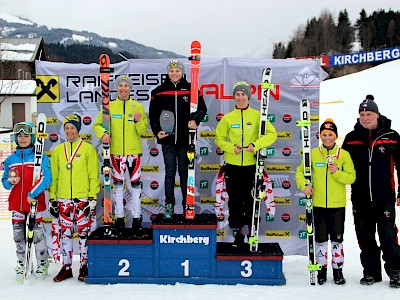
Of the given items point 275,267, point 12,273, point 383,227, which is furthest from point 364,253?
point 12,273

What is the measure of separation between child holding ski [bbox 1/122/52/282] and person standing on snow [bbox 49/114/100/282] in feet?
0.47

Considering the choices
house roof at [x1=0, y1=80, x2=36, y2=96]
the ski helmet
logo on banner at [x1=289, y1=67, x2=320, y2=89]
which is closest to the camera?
the ski helmet

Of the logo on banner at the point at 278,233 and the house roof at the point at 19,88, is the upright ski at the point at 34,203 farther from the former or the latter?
the house roof at the point at 19,88

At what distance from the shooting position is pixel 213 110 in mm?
6133

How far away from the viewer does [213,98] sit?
6.12m

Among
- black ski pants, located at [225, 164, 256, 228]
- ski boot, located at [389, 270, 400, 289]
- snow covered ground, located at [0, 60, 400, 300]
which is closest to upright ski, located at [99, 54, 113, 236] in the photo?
snow covered ground, located at [0, 60, 400, 300]

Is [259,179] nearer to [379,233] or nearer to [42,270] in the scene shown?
[379,233]

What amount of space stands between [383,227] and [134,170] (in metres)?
2.82

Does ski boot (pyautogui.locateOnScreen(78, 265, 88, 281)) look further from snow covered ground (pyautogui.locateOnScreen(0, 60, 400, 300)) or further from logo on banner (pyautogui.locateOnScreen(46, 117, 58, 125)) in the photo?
logo on banner (pyautogui.locateOnScreen(46, 117, 58, 125))

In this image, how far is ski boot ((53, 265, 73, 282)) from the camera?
511 centimetres

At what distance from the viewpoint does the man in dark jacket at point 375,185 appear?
4762 millimetres

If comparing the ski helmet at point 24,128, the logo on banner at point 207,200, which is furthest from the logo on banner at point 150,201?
the ski helmet at point 24,128

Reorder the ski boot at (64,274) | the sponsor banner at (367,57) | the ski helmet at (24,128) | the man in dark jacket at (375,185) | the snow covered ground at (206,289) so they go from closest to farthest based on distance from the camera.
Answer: the snow covered ground at (206,289), the man in dark jacket at (375,185), the ski helmet at (24,128), the ski boot at (64,274), the sponsor banner at (367,57)

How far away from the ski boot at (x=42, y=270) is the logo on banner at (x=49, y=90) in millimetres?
2200
